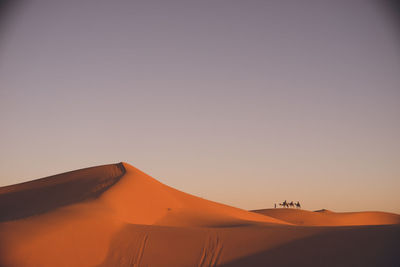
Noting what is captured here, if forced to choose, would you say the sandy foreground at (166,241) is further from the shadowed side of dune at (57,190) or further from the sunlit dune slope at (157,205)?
the shadowed side of dune at (57,190)

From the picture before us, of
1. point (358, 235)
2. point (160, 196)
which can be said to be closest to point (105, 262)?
point (358, 235)

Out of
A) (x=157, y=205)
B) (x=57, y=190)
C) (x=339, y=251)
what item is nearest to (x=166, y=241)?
(x=339, y=251)

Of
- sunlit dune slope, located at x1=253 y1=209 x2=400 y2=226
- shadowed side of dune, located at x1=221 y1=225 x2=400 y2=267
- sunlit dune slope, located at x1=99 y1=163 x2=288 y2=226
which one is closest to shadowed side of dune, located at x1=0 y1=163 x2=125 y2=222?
sunlit dune slope, located at x1=99 y1=163 x2=288 y2=226

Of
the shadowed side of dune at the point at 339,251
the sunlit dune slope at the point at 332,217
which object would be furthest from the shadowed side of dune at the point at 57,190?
the sunlit dune slope at the point at 332,217

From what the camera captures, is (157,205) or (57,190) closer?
(157,205)

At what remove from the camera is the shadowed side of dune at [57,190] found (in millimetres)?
24922

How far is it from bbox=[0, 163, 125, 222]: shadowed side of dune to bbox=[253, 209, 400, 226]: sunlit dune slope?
79.7ft

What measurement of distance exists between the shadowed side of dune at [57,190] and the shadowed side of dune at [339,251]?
13301 millimetres

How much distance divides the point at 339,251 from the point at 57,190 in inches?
840

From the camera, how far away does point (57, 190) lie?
95.4 feet

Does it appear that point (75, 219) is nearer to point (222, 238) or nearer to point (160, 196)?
point (222, 238)

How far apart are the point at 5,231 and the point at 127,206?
28.2ft

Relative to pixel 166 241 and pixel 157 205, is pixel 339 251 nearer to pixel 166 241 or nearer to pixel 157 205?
pixel 166 241

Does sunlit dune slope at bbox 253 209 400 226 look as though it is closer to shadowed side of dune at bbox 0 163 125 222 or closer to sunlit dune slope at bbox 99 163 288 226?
sunlit dune slope at bbox 99 163 288 226
